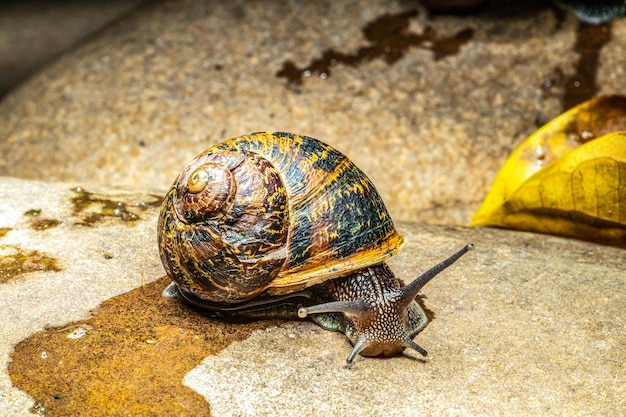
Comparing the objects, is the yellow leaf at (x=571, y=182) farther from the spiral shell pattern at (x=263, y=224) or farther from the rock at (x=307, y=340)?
the spiral shell pattern at (x=263, y=224)

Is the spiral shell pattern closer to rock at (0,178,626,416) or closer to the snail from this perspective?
the snail

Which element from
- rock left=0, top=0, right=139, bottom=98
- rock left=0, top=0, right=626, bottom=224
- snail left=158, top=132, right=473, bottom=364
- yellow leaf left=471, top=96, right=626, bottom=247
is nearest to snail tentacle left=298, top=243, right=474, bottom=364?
snail left=158, top=132, right=473, bottom=364

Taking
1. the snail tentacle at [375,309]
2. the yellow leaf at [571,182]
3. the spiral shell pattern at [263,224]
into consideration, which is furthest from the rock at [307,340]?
the yellow leaf at [571,182]

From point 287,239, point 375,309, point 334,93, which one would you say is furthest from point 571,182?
point 334,93

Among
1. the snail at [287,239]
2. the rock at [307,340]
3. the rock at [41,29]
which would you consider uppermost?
the rock at [41,29]

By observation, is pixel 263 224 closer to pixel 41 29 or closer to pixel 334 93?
pixel 334 93

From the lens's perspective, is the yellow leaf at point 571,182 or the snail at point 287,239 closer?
the snail at point 287,239

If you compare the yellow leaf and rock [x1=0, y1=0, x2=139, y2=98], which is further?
rock [x1=0, y1=0, x2=139, y2=98]
